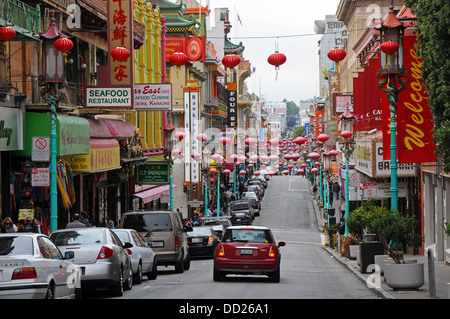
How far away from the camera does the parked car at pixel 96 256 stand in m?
18.1

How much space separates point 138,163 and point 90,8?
12695mm

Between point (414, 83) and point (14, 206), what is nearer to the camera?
point (414, 83)

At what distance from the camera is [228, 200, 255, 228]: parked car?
212ft

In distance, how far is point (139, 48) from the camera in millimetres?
49969

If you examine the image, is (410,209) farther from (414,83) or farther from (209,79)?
(209,79)

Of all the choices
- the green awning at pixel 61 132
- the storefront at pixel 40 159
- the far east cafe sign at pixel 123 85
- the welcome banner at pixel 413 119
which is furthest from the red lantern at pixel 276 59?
the far east cafe sign at pixel 123 85

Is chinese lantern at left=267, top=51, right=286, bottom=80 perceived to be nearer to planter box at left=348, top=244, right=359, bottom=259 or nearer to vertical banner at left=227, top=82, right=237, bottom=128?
planter box at left=348, top=244, right=359, bottom=259

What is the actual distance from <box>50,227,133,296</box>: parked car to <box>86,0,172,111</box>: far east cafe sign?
51.2 feet

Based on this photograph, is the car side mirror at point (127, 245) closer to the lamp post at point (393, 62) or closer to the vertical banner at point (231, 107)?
the lamp post at point (393, 62)

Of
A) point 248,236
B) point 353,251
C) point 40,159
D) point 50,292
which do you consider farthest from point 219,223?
point 50,292

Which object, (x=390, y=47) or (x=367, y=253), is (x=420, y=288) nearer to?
(x=367, y=253)

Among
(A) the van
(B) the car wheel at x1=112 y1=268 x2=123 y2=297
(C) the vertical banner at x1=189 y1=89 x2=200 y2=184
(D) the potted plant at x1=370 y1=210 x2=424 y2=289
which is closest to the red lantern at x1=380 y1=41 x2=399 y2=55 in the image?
(D) the potted plant at x1=370 y1=210 x2=424 y2=289
